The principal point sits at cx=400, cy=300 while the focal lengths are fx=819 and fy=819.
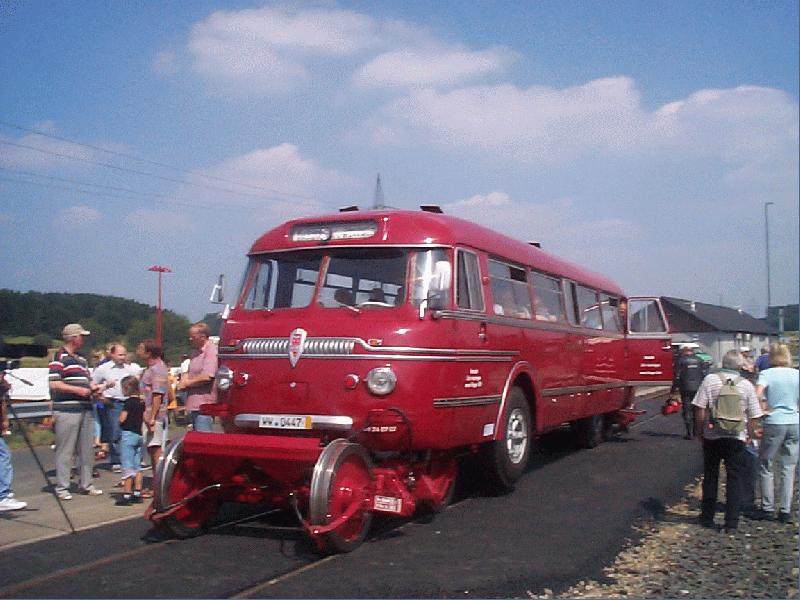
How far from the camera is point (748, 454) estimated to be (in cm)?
836

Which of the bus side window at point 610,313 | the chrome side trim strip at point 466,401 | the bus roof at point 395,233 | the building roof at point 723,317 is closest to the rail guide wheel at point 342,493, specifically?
the chrome side trim strip at point 466,401

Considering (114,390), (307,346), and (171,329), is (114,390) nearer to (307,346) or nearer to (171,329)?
(307,346)

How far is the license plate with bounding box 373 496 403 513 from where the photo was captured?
681 centimetres

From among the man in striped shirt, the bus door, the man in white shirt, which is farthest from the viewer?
the bus door

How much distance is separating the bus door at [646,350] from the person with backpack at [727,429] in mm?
7046

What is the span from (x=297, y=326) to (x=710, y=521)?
173 inches

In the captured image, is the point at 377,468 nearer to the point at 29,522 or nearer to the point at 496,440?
the point at 496,440

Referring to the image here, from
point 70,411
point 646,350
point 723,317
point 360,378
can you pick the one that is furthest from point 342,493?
point 723,317

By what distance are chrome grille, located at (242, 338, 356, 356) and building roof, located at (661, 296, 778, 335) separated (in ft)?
127

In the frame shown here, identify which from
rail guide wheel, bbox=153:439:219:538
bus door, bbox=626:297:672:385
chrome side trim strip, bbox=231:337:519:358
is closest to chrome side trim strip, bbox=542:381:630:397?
bus door, bbox=626:297:672:385

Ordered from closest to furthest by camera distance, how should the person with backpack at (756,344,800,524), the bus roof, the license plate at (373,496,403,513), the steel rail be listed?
the steel rail < the license plate at (373,496,403,513) < the bus roof < the person with backpack at (756,344,800,524)

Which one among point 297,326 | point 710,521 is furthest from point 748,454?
point 297,326

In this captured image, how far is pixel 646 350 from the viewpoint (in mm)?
15219

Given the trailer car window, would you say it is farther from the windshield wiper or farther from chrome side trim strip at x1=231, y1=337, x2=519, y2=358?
the windshield wiper
